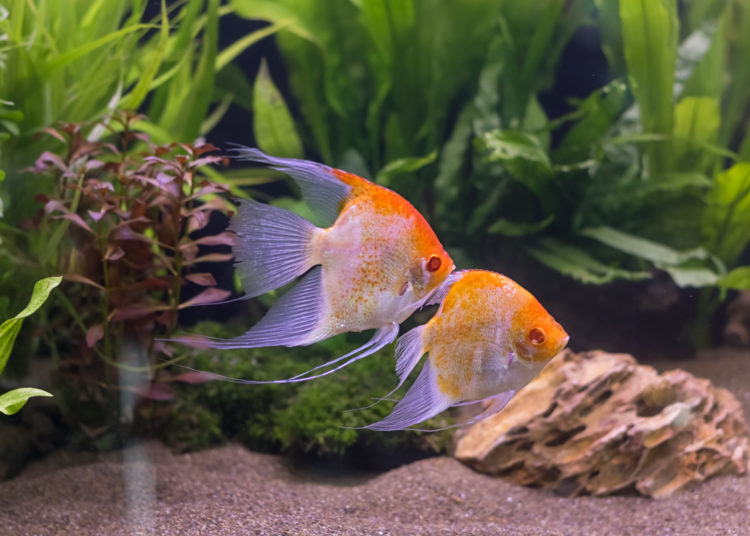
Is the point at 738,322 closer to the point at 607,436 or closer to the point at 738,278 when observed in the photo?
the point at 738,278

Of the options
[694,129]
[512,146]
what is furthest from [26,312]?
[694,129]

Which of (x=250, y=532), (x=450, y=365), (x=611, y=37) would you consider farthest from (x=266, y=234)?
(x=611, y=37)

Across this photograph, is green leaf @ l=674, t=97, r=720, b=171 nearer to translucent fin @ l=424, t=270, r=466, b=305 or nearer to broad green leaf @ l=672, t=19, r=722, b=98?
broad green leaf @ l=672, t=19, r=722, b=98

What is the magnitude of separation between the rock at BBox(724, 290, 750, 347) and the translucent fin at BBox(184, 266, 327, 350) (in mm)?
3554

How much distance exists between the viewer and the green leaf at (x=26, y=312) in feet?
5.00

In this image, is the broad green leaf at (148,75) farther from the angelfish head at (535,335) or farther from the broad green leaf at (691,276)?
the broad green leaf at (691,276)

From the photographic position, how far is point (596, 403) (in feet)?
7.78

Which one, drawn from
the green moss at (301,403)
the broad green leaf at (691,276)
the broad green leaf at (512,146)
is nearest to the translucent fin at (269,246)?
the green moss at (301,403)

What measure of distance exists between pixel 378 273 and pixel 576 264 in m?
2.24

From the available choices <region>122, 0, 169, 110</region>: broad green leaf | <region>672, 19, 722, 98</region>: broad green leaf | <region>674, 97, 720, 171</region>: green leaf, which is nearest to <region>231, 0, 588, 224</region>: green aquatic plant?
<region>672, 19, 722, 98</region>: broad green leaf

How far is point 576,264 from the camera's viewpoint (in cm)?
313

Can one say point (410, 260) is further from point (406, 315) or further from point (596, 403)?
point (596, 403)

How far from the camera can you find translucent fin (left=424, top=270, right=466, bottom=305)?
48.0 inches

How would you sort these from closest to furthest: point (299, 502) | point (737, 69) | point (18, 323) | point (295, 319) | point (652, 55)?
point (295, 319) → point (18, 323) → point (299, 502) → point (652, 55) → point (737, 69)
